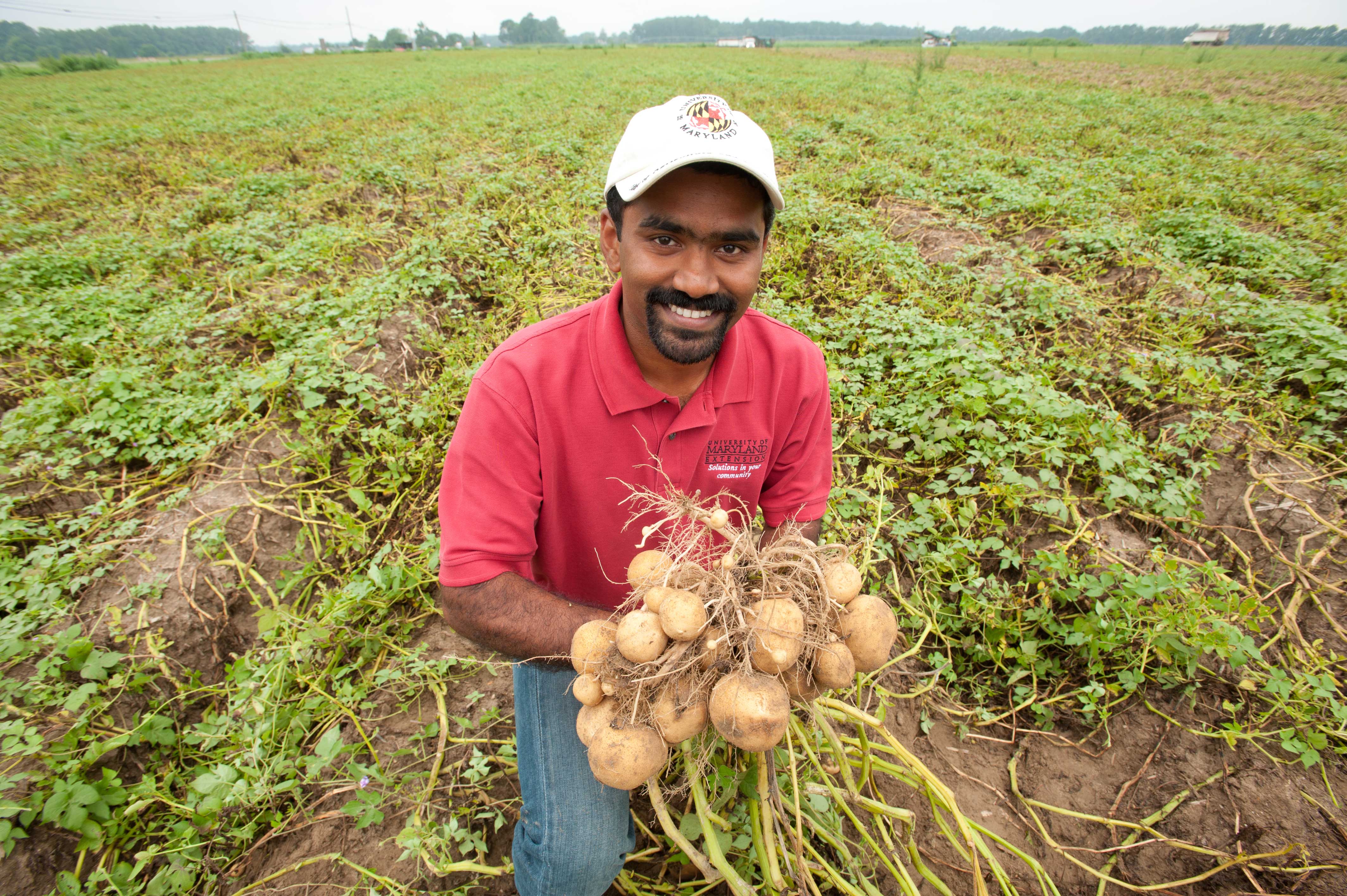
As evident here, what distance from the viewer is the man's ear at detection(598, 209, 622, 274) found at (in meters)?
1.67

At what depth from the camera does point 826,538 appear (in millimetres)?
2822

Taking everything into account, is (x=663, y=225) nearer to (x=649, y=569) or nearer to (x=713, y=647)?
(x=649, y=569)

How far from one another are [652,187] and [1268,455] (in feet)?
12.2

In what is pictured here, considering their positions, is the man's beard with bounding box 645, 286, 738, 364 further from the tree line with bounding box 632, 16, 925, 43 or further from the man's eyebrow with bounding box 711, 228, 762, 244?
the tree line with bounding box 632, 16, 925, 43

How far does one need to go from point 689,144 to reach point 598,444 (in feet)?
2.87

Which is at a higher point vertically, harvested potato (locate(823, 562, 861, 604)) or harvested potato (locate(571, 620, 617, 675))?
harvested potato (locate(823, 562, 861, 604))

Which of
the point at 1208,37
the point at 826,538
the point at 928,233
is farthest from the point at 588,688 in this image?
the point at 1208,37

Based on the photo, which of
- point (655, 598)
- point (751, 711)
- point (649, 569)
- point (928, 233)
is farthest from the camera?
point (928, 233)

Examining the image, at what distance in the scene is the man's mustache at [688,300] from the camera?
158cm

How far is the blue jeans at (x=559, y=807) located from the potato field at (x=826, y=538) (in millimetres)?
244

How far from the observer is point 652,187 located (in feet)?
4.92

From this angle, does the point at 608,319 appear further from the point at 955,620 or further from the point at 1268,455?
the point at 1268,455

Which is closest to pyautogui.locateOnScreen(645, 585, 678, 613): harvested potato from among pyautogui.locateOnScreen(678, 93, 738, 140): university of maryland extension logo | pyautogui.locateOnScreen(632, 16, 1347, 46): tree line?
pyautogui.locateOnScreen(678, 93, 738, 140): university of maryland extension logo

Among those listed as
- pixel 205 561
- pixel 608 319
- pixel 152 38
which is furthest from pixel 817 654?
pixel 152 38
